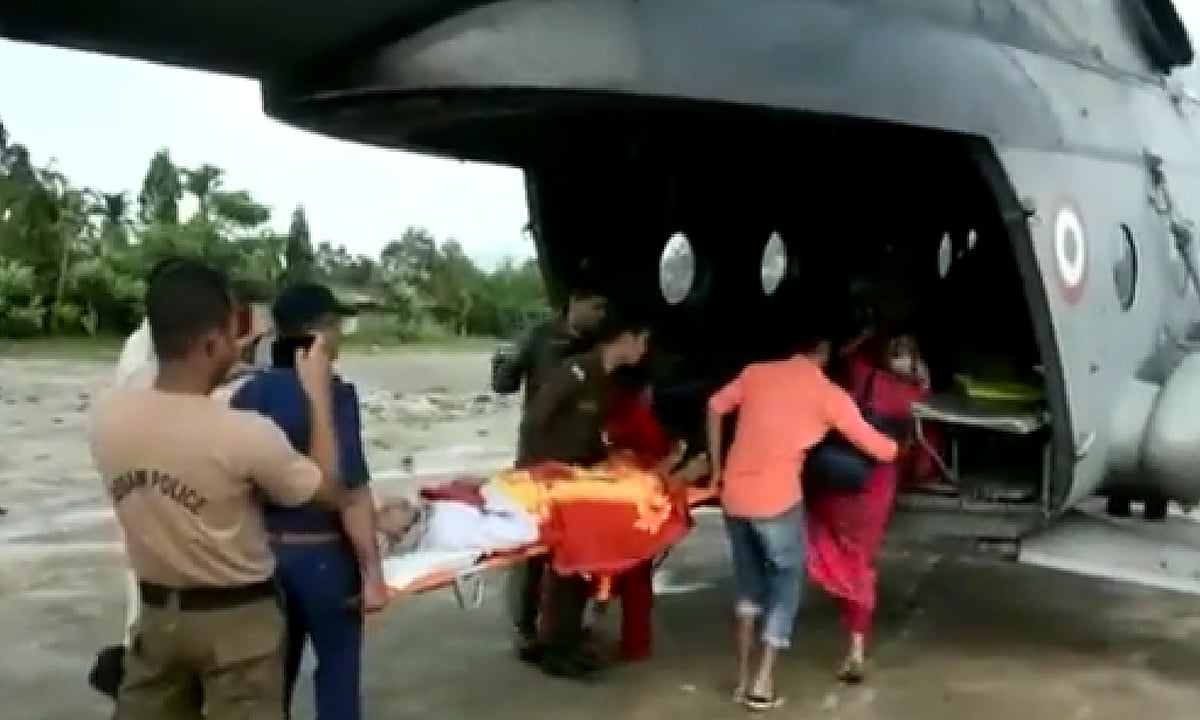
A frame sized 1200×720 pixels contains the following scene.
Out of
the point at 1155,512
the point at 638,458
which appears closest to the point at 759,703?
the point at 638,458

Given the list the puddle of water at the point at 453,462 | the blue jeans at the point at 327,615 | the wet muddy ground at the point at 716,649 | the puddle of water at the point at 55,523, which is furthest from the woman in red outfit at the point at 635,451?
the puddle of water at the point at 453,462

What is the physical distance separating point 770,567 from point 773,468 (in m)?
0.35

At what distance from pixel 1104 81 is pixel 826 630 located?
2438 millimetres

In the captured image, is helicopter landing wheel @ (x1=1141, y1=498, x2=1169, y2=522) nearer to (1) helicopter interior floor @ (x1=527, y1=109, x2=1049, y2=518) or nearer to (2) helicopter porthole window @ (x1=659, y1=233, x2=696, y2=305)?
(1) helicopter interior floor @ (x1=527, y1=109, x2=1049, y2=518)

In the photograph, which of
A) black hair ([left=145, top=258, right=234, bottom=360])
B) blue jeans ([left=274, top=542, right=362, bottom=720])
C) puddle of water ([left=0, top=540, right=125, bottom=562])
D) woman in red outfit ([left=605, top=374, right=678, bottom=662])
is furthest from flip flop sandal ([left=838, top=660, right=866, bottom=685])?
puddle of water ([left=0, top=540, right=125, bottom=562])

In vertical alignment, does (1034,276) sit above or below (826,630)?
above

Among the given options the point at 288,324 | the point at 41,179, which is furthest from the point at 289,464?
the point at 41,179

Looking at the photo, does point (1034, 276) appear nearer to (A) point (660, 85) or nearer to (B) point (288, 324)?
(A) point (660, 85)

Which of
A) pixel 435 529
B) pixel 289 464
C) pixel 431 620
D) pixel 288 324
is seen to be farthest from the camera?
pixel 431 620

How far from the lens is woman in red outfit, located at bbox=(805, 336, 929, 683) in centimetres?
613

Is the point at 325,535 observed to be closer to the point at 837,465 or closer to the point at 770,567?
the point at 770,567

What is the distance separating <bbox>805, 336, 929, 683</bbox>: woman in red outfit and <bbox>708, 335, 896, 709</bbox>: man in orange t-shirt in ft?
0.94

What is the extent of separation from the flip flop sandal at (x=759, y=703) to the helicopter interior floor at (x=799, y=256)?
1.21 m

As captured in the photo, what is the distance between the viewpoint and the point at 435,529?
17.8ft
